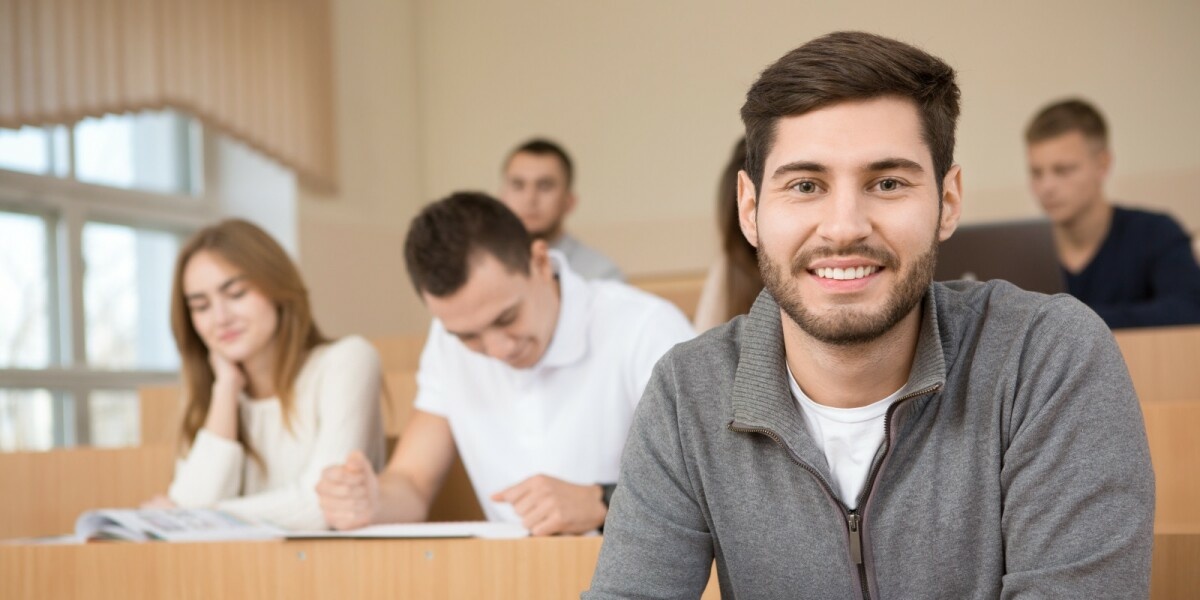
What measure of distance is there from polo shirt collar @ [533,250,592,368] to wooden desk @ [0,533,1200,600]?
26.9 inches

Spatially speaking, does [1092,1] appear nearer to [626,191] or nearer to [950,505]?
[626,191]

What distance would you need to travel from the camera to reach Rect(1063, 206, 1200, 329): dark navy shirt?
3.70 metres

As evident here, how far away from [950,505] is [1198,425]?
97 centimetres

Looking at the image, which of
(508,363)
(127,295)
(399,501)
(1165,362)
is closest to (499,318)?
(508,363)

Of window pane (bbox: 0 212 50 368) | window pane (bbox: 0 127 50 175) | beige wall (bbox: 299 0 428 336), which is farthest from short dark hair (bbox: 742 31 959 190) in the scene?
beige wall (bbox: 299 0 428 336)

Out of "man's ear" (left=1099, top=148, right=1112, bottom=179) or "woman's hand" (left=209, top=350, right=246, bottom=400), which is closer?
"woman's hand" (left=209, top=350, right=246, bottom=400)

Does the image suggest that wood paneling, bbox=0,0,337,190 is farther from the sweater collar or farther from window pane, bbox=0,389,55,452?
the sweater collar

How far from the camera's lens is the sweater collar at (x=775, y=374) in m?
1.30

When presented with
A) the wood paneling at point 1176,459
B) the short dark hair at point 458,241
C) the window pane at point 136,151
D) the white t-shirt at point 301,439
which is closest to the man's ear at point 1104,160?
the wood paneling at point 1176,459

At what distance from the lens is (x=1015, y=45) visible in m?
5.30

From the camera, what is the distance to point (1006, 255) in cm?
297

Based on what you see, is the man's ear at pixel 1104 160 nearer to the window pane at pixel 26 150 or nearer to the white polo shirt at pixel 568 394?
the white polo shirt at pixel 568 394


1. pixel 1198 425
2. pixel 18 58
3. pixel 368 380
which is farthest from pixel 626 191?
pixel 1198 425

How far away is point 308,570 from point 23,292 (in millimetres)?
3309
